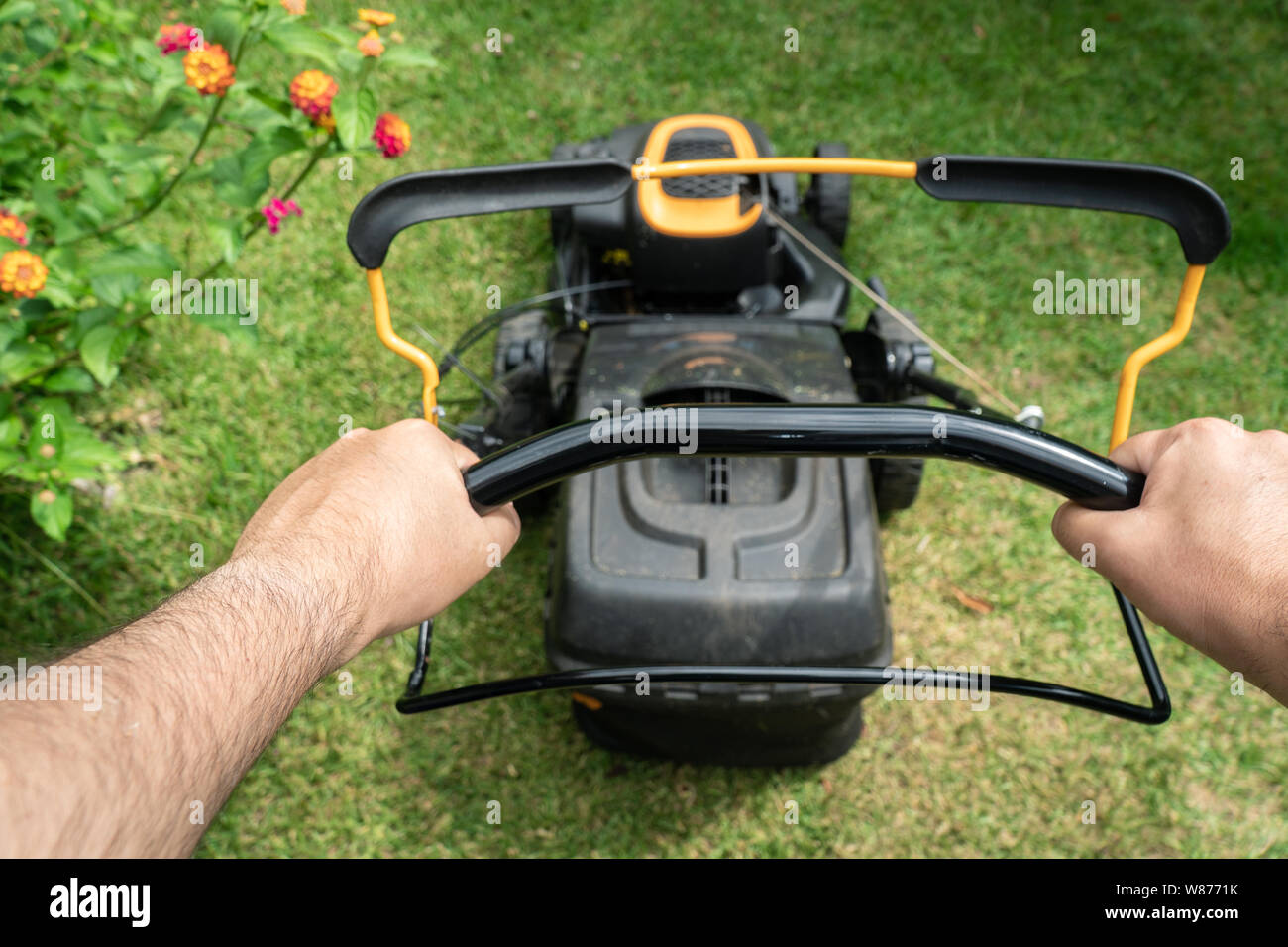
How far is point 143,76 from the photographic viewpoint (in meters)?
1.52

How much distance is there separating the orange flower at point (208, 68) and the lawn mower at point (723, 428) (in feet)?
1.44

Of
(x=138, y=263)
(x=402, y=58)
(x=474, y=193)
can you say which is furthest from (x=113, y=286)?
(x=474, y=193)

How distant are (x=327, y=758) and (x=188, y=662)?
134 cm

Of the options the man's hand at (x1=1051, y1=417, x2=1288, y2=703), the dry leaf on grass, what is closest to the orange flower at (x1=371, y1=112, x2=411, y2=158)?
the man's hand at (x1=1051, y1=417, x2=1288, y2=703)

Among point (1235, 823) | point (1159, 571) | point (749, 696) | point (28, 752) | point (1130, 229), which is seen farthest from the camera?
point (1130, 229)

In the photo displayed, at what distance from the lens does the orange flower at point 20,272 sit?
3.96ft

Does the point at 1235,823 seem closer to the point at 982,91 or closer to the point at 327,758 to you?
the point at 327,758

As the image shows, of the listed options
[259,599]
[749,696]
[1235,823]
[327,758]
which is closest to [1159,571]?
[749,696]

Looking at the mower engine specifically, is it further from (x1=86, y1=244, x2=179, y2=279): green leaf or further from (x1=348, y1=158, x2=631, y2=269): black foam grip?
(x1=86, y1=244, x2=179, y2=279): green leaf

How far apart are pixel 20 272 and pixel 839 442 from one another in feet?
3.93

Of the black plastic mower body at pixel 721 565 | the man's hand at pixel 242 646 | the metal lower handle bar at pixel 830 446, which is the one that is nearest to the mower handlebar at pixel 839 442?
the metal lower handle bar at pixel 830 446

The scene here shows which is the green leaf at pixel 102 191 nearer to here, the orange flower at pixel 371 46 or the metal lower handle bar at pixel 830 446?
the orange flower at pixel 371 46

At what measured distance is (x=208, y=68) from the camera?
1186 millimetres

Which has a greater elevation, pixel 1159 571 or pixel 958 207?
pixel 958 207
